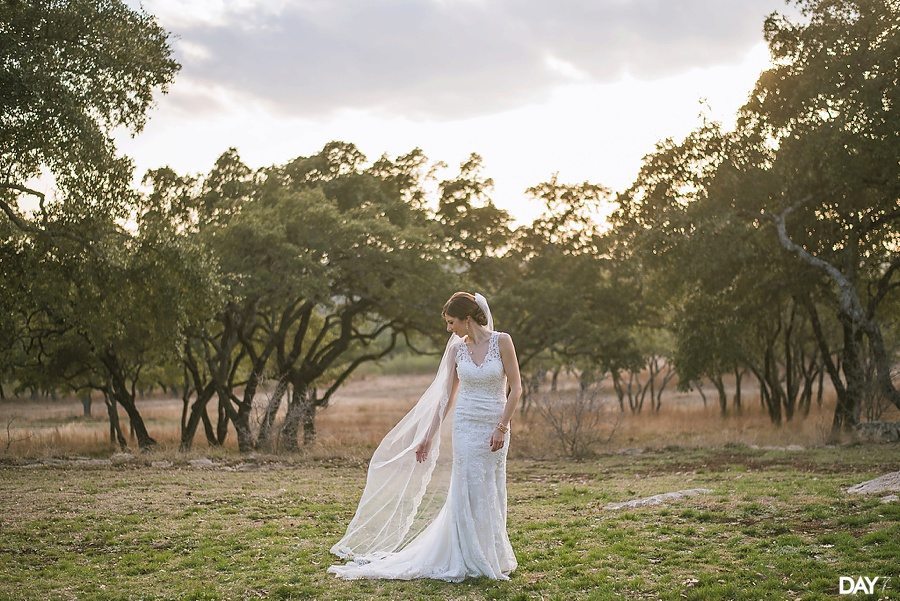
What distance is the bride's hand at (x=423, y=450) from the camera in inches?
360

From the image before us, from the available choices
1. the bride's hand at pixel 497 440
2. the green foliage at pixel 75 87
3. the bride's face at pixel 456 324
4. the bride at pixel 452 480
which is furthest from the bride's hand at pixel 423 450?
the green foliage at pixel 75 87

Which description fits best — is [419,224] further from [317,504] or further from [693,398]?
[693,398]

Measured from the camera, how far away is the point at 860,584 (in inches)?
281

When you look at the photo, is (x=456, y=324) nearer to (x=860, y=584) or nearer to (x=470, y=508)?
(x=470, y=508)

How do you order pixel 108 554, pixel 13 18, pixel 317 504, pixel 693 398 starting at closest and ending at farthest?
1. pixel 108 554
2. pixel 317 504
3. pixel 13 18
4. pixel 693 398

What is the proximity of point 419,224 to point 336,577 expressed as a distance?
2192 centimetres

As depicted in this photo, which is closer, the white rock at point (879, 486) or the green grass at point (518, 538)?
the green grass at point (518, 538)

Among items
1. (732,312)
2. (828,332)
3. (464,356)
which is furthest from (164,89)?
(828,332)

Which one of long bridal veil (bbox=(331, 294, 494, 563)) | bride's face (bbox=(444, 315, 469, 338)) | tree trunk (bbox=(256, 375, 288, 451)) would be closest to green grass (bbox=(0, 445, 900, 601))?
long bridal veil (bbox=(331, 294, 494, 563))

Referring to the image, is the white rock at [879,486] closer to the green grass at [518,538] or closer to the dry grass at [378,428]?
the green grass at [518,538]

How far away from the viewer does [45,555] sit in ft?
32.7

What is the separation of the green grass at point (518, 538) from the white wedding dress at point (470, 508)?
25cm

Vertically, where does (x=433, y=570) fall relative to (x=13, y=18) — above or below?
below

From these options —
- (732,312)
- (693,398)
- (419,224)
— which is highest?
(419,224)
